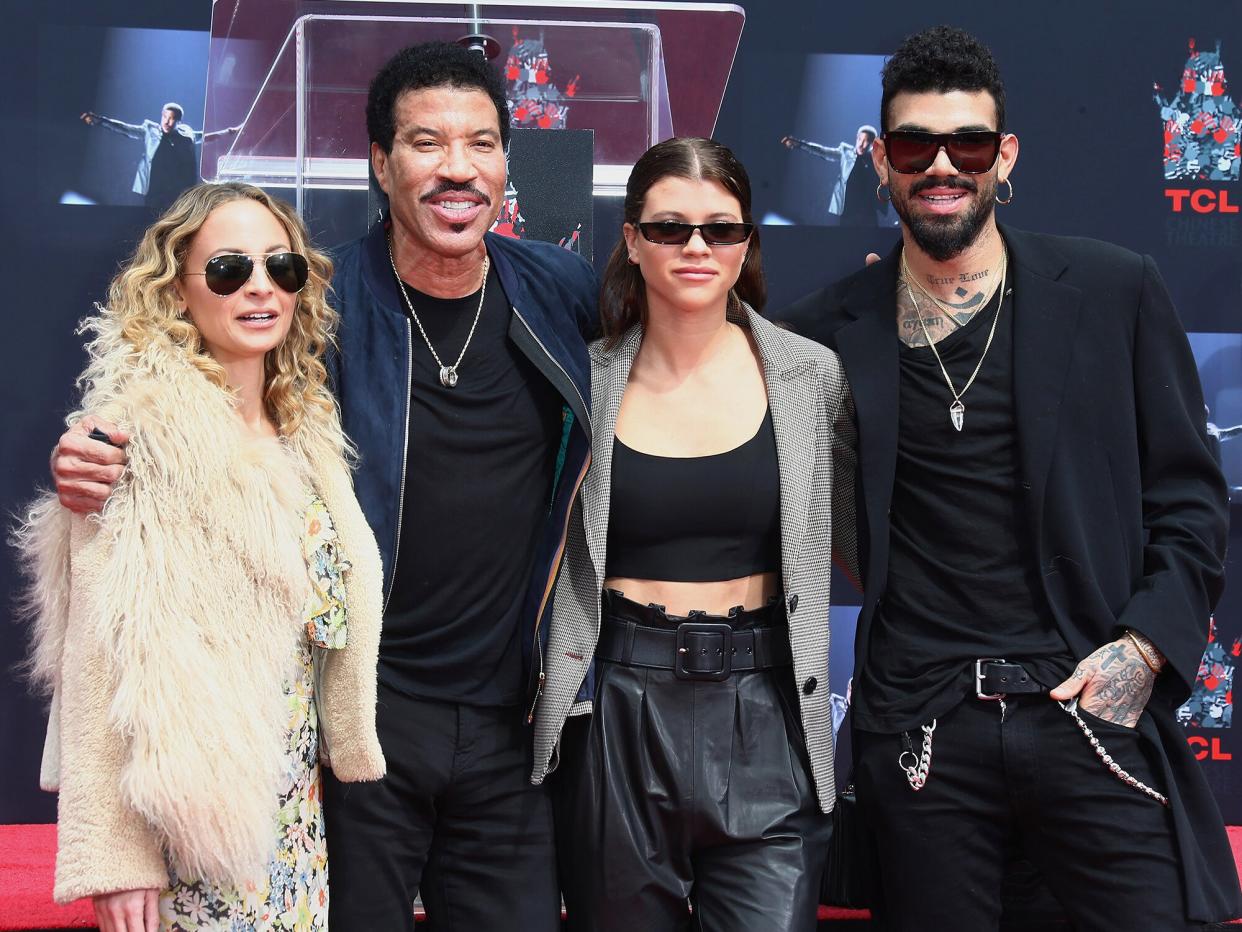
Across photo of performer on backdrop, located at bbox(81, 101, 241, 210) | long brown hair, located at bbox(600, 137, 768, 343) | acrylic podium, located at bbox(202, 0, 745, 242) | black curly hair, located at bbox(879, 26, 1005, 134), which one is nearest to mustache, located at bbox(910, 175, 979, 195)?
black curly hair, located at bbox(879, 26, 1005, 134)

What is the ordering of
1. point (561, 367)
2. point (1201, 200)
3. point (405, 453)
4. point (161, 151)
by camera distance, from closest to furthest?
1. point (405, 453)
2. point (561, 367)
3. point (161, 151)
4. point (1201, 200)

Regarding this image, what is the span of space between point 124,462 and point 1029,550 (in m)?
1.81

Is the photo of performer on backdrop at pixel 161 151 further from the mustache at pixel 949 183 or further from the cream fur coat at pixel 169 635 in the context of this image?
the mustache at pixel 949 183

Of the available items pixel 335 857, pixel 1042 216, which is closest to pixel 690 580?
pixel 335 857

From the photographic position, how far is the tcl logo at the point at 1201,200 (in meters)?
4.44

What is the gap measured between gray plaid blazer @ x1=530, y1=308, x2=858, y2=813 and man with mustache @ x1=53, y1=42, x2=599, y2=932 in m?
0.05

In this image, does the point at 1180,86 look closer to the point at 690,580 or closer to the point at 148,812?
the point at 690,580

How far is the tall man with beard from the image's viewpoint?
2562 millimetres

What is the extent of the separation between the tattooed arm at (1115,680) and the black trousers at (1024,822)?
4cm

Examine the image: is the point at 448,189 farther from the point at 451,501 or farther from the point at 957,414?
the point at 957,414

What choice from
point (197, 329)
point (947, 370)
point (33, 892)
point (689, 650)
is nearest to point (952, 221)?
point (947, 370)

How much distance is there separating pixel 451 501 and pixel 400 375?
29cm

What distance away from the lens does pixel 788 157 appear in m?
4.34

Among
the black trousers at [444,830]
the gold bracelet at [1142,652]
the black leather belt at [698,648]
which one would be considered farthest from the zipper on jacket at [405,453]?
the gold bracelet at [1142,652]
